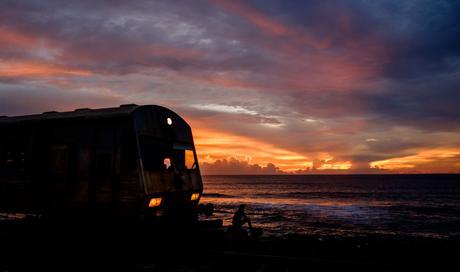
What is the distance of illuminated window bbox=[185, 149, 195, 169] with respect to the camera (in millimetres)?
11607

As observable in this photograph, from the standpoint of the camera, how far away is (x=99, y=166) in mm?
9547

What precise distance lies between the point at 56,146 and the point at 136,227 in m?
4.05

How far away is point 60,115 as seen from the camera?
1086cm

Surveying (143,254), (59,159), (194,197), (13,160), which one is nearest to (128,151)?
(59,159)

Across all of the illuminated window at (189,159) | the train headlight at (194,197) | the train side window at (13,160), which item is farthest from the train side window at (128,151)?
the train side window at (13,160)

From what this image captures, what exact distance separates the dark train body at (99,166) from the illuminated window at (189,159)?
0.08m

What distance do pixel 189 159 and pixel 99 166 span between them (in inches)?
131

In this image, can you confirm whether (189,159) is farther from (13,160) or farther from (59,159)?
(13,160)

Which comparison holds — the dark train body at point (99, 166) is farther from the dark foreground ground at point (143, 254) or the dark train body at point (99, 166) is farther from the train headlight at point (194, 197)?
the dark foreground ground at point (143, 254)

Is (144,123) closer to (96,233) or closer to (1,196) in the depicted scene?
(96,233)

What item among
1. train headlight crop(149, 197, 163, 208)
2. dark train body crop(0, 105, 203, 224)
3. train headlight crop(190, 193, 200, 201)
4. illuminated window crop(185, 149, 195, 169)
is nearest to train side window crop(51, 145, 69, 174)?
dark train body crop(0, 105, 203, 224)

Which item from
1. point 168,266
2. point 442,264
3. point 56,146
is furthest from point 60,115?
point 442,264

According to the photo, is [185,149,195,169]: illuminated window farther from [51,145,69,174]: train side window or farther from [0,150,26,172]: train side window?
[0,150,26,172]: train side window

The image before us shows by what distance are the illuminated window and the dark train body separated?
3.0 inches
